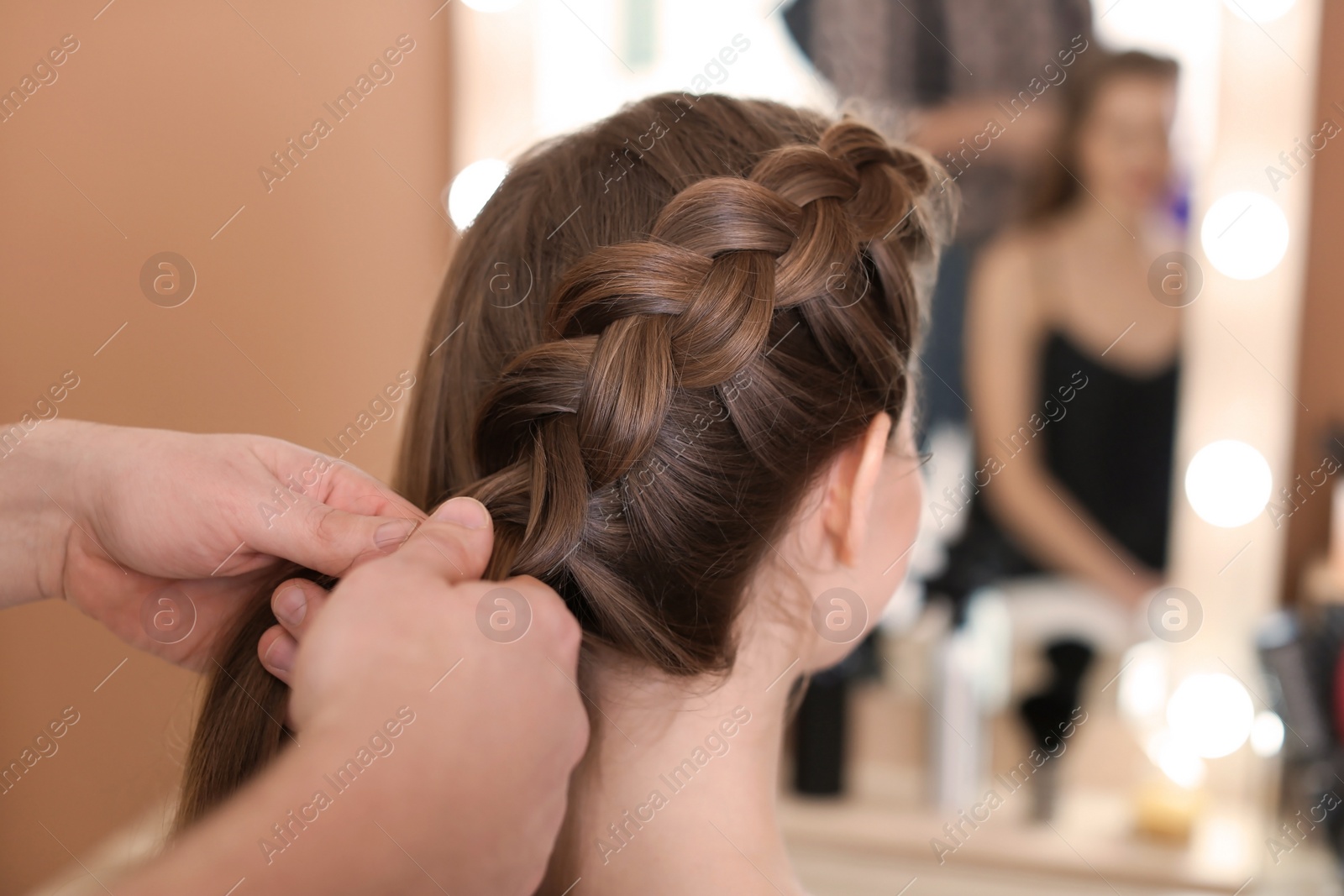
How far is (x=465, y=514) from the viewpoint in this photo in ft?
1.70

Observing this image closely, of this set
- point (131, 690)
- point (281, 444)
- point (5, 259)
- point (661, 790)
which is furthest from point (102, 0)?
point (661, 790)

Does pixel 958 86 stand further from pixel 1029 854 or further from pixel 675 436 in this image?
pixel 1029 854

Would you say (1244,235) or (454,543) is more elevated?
(454,543)

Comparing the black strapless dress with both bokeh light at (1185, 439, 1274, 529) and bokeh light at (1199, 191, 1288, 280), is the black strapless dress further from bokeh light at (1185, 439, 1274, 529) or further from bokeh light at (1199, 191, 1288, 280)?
bokeh light at (1199, 191, 1288, 280)

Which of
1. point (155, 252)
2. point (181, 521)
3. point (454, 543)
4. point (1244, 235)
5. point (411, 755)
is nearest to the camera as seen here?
point (411, 755)

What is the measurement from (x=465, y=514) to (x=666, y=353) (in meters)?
0.16

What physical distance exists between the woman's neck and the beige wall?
0.45 meters

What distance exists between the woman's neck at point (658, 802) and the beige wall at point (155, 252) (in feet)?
1.48

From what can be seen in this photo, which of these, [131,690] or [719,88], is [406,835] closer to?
[131,690]

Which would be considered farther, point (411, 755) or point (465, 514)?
point (465, 514)

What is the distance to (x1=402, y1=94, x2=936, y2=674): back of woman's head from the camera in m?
0.55

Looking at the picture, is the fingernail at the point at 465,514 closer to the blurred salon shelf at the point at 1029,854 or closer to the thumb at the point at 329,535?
the thumb at the point at 329,535

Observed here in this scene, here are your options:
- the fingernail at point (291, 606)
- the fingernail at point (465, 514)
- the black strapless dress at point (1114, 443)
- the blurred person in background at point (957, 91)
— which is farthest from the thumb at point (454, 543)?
the black strapless dress at point (1114, 443)

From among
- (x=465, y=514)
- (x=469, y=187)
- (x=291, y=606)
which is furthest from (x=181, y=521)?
(x=469, y=187)
